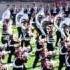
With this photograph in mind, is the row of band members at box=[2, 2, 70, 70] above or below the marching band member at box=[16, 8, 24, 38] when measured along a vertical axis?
below

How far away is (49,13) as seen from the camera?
924 centimetres

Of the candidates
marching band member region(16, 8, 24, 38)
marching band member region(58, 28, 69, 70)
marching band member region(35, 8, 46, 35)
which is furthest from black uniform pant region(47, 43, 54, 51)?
marching band member region(16, 8, 24, 38)

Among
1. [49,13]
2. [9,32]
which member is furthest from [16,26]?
[49,13]

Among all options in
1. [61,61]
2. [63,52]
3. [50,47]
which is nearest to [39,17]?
[50,47]

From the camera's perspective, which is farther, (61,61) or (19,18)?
(19,18)

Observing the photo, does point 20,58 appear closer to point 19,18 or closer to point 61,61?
point 61,61

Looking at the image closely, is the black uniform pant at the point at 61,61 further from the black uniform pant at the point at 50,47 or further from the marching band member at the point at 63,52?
the black uniform pant at the point at 50,47

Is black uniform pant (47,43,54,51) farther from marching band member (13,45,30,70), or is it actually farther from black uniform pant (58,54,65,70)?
marching band member (13,45,30,70)

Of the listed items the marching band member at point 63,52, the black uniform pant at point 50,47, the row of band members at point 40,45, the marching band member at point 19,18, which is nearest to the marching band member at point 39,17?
the row of band members at point 40,45

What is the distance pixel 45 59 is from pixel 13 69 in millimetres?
673

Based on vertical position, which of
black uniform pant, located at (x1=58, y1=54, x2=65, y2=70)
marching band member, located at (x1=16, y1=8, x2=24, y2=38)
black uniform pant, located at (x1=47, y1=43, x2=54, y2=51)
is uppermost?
marching band member, located at (x1=16, y1=8, x2=24, y2=38)

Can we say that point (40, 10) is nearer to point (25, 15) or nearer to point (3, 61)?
point (25, 15)

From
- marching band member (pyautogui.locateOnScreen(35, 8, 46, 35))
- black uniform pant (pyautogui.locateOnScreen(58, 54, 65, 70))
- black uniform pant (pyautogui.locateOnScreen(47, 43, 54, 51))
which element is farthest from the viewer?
marching band member (pyautogui.locateOnScreen(35, 8, 46, 35))

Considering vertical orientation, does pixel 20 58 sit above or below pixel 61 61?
above
